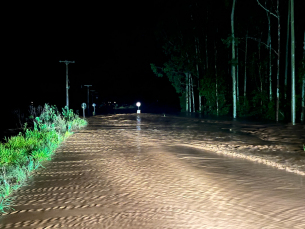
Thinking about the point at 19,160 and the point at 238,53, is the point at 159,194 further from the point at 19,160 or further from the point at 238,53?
the point at 238,53

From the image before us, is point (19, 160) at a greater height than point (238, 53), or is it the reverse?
point (238, 53)


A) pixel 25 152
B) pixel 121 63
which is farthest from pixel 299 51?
pixel 121 63

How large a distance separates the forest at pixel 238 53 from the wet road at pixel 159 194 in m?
16.6

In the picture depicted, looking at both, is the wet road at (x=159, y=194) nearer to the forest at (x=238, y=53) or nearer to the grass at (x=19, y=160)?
the grass at (x=19, y=160)

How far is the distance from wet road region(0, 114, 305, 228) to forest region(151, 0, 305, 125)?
1662 centimetres

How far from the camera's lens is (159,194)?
689 centimetres

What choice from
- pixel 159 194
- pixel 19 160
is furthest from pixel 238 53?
pixel 159 194

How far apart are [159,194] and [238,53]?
38.3 meters

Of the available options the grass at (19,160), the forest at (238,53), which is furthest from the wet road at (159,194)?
the forest at (238,53)

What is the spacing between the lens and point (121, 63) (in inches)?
3730

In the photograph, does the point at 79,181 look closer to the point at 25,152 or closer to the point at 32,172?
the point at 32,172

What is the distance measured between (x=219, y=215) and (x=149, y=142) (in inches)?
381

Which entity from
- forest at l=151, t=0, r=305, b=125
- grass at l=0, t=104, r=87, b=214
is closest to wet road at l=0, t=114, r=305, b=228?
grass at l=0, t=104, r=87, b=214

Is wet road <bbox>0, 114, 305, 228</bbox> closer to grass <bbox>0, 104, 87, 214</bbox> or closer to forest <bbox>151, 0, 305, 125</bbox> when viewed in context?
grass <bbox>0, 104, 87, 214</bbox>
